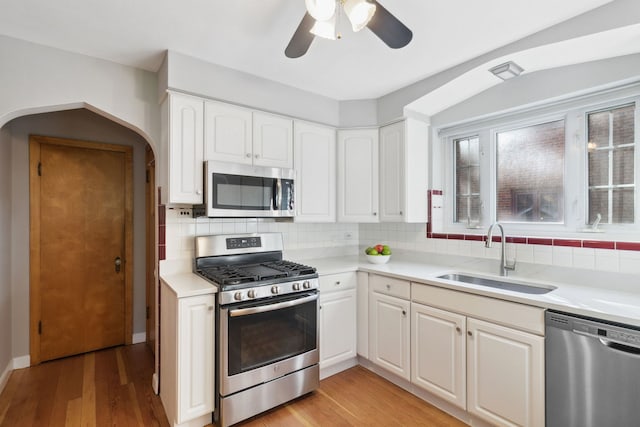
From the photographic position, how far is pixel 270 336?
2166 mm

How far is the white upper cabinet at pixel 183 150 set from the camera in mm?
2157

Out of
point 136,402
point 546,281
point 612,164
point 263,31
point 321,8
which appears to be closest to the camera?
point 321,8

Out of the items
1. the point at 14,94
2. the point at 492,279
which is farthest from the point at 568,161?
the point at 14,94

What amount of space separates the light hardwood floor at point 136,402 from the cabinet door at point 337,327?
19cm

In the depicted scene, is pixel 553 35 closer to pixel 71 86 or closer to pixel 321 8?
pixel 321 8

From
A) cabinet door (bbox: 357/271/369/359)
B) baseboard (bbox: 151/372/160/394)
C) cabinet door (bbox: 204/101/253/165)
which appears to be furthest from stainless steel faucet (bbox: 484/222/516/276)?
baseboard (bbox: 151/372/160/394)

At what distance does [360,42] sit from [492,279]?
6.25 ft

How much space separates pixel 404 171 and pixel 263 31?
157 centimetres

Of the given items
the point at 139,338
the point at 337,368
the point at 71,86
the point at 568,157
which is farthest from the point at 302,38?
the point at 139,338

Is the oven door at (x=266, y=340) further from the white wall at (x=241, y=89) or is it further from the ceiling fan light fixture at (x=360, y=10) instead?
A: the ceiling fan light fixture at (x=360, y=10)

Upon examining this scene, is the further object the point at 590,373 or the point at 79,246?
the point at 79,246

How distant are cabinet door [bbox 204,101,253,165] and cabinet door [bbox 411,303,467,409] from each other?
1737 millimetres

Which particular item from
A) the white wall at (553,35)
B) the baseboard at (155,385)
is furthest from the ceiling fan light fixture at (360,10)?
the baseboard at (155,385)

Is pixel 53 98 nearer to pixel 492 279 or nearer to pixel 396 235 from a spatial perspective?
pixel 396 235
